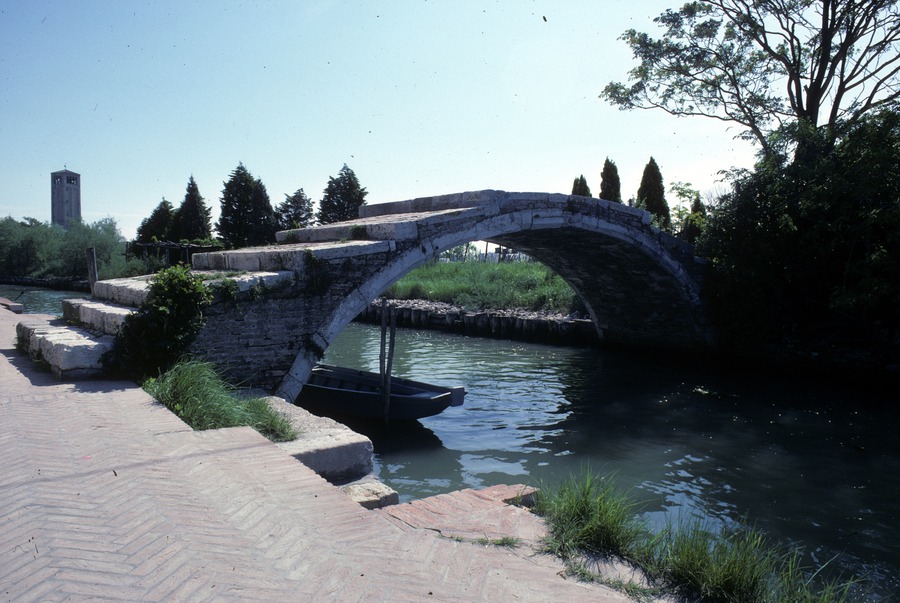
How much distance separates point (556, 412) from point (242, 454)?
772cm

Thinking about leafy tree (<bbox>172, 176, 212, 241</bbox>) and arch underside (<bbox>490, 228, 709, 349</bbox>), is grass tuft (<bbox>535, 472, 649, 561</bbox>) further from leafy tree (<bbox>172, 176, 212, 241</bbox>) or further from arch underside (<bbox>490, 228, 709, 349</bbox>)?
leafy tree (<bbox>172, 176, 212, 241</bbox>)

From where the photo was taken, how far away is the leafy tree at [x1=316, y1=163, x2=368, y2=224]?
3447cm

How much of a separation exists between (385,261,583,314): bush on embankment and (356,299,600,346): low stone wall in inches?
28.1

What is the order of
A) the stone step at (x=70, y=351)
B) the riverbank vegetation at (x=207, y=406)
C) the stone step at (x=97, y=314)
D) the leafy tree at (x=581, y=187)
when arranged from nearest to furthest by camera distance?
the riverbank vegetation at (x=207, y=406)
the stone step at (x=70, y=351)
the stone step at (x=97, y=314)
the leafy tree at (x=581, y=187)

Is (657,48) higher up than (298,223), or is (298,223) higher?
(657,48)

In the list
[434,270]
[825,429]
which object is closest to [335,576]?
[825,429]

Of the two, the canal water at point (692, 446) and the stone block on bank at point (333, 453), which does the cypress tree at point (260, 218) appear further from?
the stone block on bank at point (333, 453)

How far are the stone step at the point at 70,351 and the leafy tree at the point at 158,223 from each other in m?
32.9

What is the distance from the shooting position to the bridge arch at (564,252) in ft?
29.1

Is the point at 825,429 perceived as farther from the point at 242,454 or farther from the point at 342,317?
the point at 242,454

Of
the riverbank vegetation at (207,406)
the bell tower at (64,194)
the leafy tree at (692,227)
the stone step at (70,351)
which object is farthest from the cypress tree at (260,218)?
the bell tower at (64,194)

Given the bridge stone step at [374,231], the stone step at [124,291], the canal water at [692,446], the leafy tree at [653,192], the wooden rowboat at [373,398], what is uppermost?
the leafy tree at [653,192]

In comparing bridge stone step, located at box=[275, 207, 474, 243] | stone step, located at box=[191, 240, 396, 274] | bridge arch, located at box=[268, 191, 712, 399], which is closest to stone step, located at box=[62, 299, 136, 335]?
stone step, located at box=[191, 240, 396, 274]

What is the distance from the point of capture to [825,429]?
32.3ft
